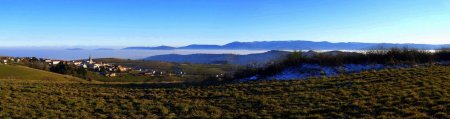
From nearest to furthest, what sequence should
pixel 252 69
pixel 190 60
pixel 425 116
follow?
pixel 425 116 → pixel 252 69 → pixel 190 60

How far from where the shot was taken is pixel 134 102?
13.0 metres

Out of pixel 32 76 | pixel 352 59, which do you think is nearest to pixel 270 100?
pixel 352 59

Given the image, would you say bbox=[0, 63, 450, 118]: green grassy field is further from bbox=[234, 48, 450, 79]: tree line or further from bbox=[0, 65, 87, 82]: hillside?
bbox=[0, 65, 87, 82]: hillside

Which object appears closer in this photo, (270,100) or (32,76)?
(270,100)

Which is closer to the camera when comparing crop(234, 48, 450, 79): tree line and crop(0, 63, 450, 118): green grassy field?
crop(0, 63, 450, 118): green grassy field

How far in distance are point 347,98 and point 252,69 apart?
965 cm

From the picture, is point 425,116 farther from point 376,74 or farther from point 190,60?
point 190,60

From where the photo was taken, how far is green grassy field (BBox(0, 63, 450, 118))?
395 inches

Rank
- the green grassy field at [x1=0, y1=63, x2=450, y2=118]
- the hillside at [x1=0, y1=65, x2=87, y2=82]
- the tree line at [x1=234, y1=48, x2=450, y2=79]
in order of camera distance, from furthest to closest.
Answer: the hillside at [x1=0, y1=65, x2=87, y2=82] → the tree line at [x1=234, y1=48, x2=450, y2=79] → the green grassy field at [x1=0, y1=63, x2=450, y2=118]

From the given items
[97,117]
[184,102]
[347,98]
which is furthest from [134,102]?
[347,98]

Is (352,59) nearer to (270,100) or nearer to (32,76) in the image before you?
(270,100)

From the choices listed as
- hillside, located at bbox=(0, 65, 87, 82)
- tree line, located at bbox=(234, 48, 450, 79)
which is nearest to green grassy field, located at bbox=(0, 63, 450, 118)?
tree line, located at bbox=(234, 48, 450, 79)

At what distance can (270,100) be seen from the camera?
12266mm

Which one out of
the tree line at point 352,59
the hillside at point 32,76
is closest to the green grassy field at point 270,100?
the tree line at point 352,59
